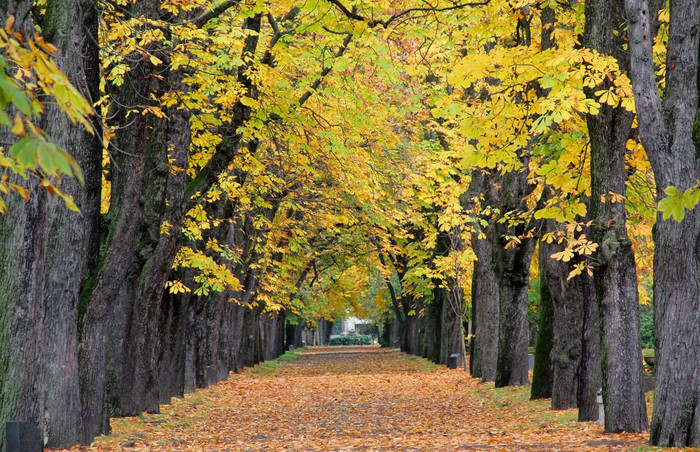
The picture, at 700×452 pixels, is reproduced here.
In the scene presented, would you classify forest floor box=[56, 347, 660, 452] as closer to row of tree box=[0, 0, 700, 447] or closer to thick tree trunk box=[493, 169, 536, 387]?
row of tree box=[0, 0, 700, 447]

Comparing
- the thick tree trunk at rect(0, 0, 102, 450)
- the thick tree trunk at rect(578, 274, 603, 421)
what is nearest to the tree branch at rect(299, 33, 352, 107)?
the thick tree trunk at rect(0, 0, 102, 450)

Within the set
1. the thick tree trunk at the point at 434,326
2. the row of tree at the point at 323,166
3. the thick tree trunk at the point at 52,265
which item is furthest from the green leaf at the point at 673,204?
the thick tree trunk at the point at 434,326

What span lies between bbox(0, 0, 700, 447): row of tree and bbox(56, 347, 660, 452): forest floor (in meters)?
0.67

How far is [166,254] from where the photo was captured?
50.5 ft

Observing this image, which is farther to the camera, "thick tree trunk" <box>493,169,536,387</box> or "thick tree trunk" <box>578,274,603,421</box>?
"thick tree trunk" <box>493,169,536,387</box>

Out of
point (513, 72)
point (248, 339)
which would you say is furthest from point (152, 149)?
point (248, 339)

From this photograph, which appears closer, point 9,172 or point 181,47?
point 9,172

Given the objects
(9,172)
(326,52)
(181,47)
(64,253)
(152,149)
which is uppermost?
(326,52)

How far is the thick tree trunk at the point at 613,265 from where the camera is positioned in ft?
37.1

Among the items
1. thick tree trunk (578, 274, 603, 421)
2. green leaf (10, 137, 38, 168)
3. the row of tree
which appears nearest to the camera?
green leaf (10, 137, 38, 168)

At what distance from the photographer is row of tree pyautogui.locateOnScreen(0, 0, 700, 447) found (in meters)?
9.09

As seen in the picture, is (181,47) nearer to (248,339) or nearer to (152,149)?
(152,149)

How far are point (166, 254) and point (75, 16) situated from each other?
5.92m

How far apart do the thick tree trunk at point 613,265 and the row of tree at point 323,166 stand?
0.03 metres
